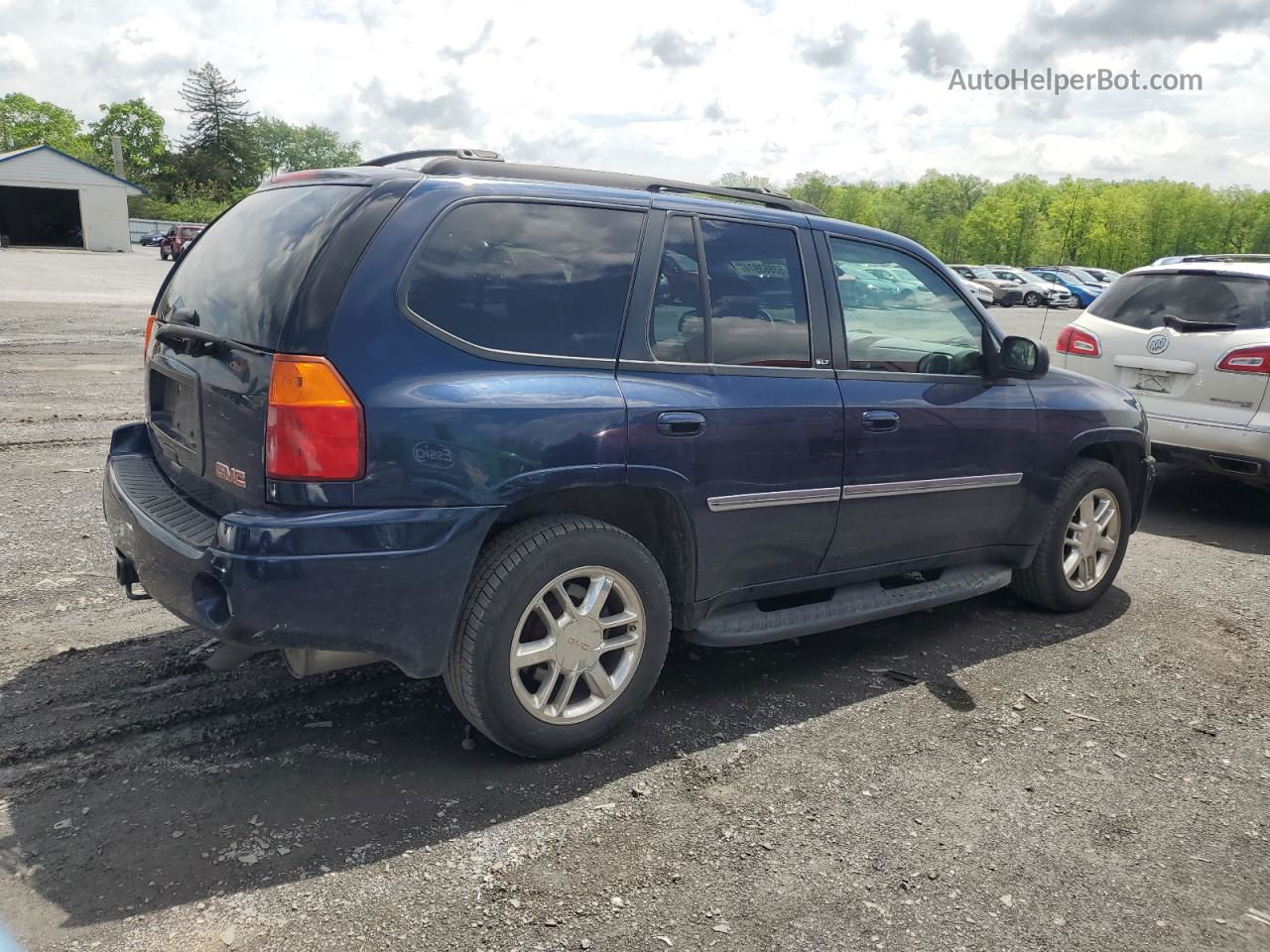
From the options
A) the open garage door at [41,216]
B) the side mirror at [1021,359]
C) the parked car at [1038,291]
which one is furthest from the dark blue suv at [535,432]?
the open garage door at [41,216]

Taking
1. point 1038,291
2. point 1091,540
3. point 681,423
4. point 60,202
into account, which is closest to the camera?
point 681,423

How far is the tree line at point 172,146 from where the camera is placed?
88.2 m

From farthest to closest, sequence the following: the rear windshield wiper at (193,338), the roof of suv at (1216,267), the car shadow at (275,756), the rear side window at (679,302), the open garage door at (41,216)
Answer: the open garage door at (41,216)
the roof of suv at (1216,267)
the rear side window at (679,302)
the rear windshield wiper at (193,338)
the car shadow at (275,756)

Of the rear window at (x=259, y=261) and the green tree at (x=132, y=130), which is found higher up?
the green tree at (x=132, y=130)

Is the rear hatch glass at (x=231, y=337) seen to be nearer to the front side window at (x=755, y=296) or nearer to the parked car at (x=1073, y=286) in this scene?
the front side window at (x=755, y=296)

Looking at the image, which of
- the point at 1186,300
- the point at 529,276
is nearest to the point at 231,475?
the point at 529,276

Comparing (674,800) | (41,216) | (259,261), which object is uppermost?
(41,216)

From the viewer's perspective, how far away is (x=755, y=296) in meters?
3.82

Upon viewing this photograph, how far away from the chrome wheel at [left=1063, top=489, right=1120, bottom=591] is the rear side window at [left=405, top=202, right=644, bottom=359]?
9.18 feet

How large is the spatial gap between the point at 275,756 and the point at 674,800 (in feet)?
4.27

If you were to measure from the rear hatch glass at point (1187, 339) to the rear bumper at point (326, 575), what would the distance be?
5839 millimetres

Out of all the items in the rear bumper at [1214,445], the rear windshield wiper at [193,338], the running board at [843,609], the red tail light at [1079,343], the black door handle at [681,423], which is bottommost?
the running board at [843,609]

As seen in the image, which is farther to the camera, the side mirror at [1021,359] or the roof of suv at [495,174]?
the side mirror at [1021,359]

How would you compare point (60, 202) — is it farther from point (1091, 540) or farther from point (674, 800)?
point (674, 800)
